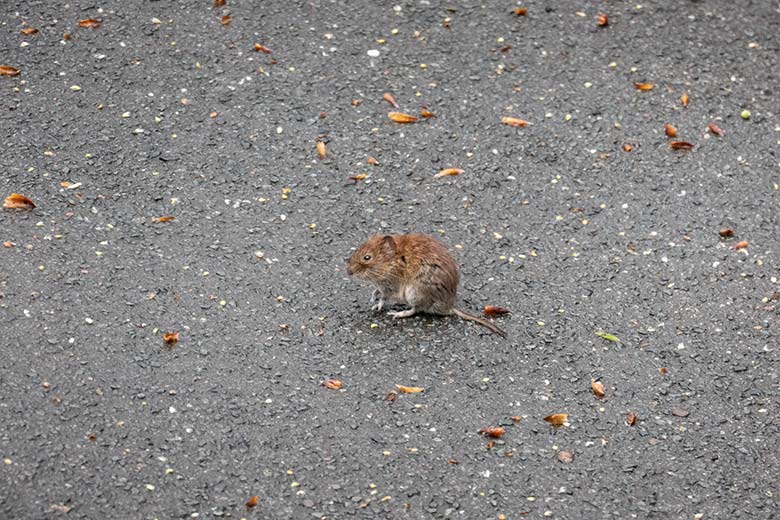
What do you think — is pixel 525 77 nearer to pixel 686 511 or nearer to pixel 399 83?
pixel 399 83

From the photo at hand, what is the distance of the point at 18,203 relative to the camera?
607 centimetres

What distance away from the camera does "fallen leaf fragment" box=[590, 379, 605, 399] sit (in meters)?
5.39

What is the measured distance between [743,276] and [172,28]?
438 centimetres

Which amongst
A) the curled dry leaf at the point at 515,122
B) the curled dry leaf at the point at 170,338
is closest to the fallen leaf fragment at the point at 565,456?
the curled dry leaf at the point at 170,338

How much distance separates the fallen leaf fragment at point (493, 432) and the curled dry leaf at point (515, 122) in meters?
2.69

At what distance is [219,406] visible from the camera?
5059mm

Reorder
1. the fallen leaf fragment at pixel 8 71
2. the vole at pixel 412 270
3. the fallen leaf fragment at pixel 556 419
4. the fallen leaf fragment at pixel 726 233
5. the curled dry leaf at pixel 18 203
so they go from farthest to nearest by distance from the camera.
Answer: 1. the fallen leaf fragment at pixel 8 71
2. the fallen leaf fragment at pixel 726 233
3. the curled dry leaf at pixel 18 203
4. the vole at pixel 412 270
5. the fallen leaf fragment at pixel 556 419

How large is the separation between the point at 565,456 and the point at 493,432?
0.37 m

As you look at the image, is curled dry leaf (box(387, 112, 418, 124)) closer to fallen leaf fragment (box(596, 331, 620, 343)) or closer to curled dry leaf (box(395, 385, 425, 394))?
fallen leaf fragment (box(596, 331, 620, 343))

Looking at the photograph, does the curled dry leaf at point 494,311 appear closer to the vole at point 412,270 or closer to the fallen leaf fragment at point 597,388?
the vole at point 412,270

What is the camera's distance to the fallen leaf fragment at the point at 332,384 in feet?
17.2

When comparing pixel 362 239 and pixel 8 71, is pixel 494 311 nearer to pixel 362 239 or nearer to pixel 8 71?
pixel 362 239

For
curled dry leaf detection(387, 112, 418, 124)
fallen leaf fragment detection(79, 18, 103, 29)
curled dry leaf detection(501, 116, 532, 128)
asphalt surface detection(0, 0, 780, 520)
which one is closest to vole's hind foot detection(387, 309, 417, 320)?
asphalt surface detection(0, 0, 780, 520)

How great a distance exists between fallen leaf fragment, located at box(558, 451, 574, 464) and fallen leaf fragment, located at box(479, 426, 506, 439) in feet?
0.98
